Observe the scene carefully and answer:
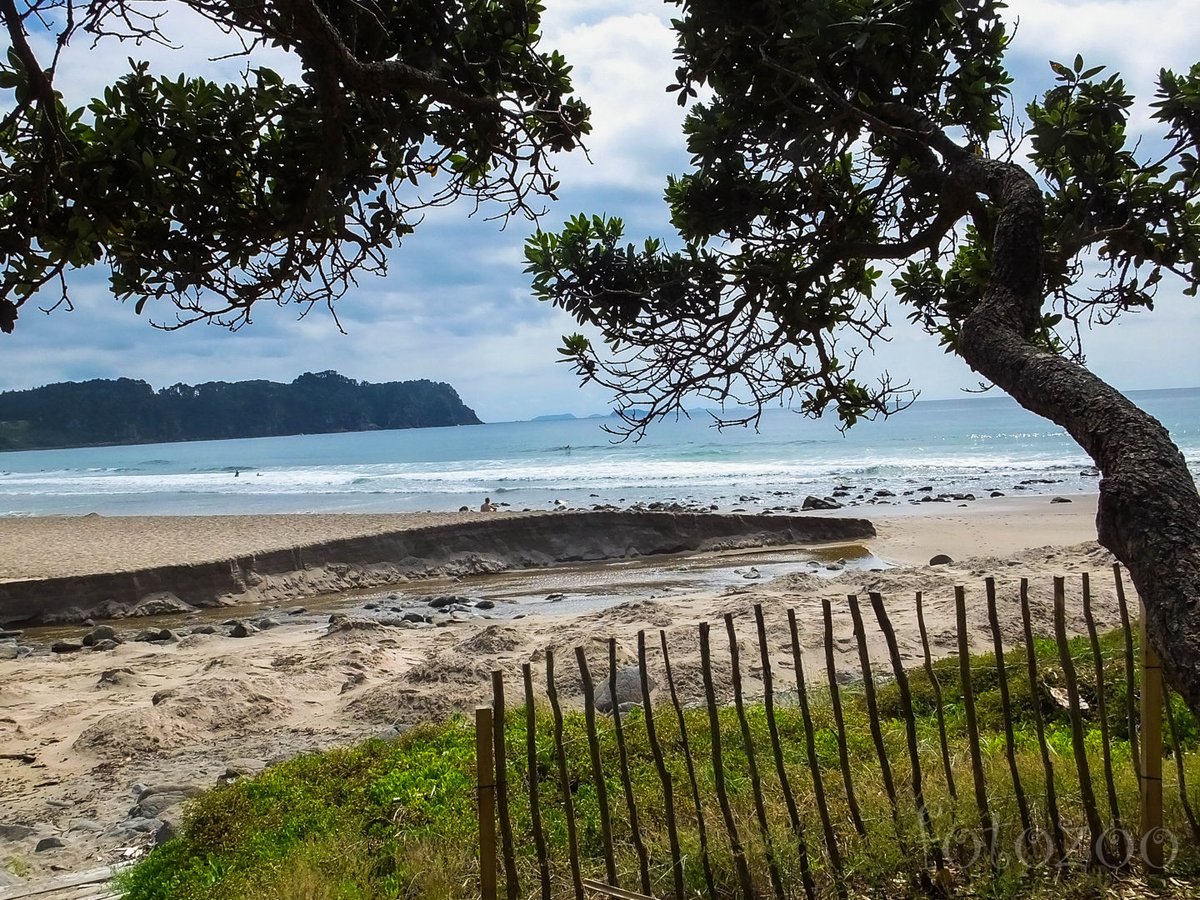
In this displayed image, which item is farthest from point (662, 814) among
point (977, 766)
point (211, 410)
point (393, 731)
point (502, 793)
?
point (211, 410)

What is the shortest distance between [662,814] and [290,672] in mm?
6094

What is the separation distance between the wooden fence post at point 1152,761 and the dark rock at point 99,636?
12.1 metres

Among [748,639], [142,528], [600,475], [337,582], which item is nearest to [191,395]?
[600,475]

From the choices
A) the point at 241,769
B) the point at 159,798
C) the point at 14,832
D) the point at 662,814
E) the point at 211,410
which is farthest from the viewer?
the point at 211,410

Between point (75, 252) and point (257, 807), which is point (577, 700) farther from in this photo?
point (75, 252)

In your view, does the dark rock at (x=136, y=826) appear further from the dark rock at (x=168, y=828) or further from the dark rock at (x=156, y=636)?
the dark rock at (x=156, y=636)

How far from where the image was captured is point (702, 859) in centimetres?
372

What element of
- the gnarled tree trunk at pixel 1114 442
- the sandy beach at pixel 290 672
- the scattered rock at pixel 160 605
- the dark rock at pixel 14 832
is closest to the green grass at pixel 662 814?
the sandy beach at pixel 290 672

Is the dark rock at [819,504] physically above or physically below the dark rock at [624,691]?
below

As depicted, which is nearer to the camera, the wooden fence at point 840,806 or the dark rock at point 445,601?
the wooden fence at point 840,806

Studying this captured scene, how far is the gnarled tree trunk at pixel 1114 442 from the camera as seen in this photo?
2178 millimetres

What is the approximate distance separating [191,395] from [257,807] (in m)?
144

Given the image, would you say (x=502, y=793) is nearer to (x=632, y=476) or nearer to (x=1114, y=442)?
(x=1114, y=442)

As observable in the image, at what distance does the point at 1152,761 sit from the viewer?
3.68 meters
